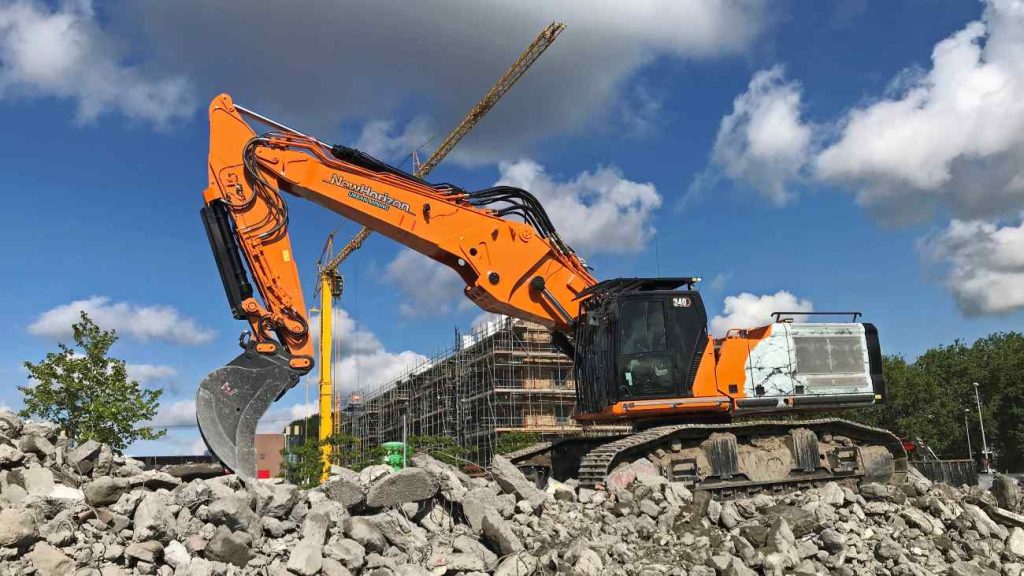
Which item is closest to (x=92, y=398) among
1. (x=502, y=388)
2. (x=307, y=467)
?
(x=307, y=467)

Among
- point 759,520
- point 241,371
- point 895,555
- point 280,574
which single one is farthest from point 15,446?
point 895,555

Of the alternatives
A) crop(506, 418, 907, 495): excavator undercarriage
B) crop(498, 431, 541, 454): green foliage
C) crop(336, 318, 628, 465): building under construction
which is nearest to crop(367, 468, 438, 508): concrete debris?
crop(506, 418, 907, 495): excavator undercarriage

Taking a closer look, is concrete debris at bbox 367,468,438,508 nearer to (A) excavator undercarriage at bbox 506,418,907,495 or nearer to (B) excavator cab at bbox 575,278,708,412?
(A) excavator undercarriage at bbox 506,418,907,495

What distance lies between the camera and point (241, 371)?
10219 millimetres

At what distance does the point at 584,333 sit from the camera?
1296 cm

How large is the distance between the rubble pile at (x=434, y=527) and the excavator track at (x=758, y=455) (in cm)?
45

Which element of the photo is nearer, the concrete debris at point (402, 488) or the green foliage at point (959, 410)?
the concrete debris at point (402, 488)

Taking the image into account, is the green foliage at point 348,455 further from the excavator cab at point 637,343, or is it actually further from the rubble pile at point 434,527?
the rubble pile at point 434,527

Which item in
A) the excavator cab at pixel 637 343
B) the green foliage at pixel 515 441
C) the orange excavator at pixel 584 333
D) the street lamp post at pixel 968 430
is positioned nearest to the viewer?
the orange excavator at pixel 584 333

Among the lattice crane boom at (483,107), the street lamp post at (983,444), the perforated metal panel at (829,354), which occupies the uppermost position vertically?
the lattice crane boom at (483,107)

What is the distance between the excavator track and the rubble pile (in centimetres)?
45

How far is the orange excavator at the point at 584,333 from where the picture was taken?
433 inches

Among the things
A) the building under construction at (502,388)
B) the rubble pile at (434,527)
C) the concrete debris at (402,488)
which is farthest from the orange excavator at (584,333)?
the building under construction at (502,388)

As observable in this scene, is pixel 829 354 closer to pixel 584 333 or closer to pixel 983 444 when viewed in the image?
pixel 584 333
